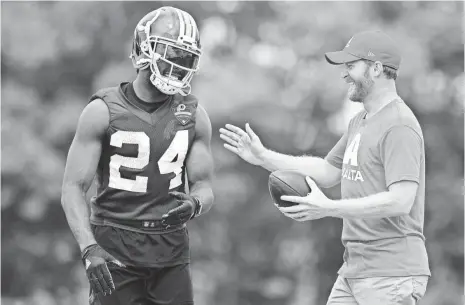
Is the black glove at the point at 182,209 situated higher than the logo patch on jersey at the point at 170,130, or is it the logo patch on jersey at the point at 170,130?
the logo patch on jersey at the point at 170,130

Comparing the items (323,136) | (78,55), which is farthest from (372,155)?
(78,55)

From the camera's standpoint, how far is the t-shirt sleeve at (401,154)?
4879mm

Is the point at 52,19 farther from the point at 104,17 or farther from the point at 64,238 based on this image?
the point at 64,238

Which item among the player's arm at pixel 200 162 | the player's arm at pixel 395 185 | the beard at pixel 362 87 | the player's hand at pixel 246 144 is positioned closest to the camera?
the player's arm at pixel 395 185

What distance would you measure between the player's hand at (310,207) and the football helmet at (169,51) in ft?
3.25

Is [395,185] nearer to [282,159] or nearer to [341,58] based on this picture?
[341,58]

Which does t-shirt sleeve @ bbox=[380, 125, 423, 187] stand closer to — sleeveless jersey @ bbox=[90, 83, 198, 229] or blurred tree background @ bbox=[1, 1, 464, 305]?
sleeveless jersey @ bbox=[90, 83, 198, 229]

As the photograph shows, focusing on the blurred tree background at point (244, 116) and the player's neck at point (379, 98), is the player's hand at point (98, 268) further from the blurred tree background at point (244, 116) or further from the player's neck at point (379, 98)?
the blurred tree background at point (244, 116)

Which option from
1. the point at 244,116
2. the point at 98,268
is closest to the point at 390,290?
the point at 98,268

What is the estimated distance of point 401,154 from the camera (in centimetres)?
489

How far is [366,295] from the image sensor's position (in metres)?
5.05

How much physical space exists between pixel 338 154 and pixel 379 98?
1.89ft

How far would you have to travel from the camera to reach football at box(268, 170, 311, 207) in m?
5.21

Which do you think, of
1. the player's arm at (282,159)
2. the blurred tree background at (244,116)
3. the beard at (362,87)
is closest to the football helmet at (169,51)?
the player's arm at (282,159)
